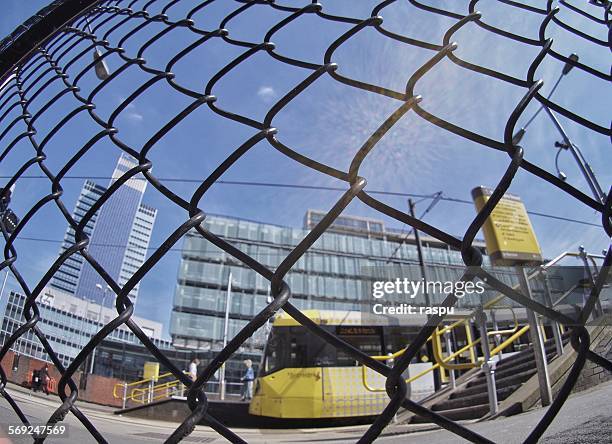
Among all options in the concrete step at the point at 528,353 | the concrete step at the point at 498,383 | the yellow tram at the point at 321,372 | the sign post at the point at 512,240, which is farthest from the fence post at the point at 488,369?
the yellow tram at the point at 321,372

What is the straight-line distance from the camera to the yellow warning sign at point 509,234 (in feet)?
13.0

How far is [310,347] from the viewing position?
27.2 ft

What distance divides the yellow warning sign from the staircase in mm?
1619

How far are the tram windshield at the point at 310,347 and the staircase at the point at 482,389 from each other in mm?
2665

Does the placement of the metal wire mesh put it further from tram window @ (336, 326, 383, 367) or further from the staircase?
tram window @ (336, 326, 383, 367)

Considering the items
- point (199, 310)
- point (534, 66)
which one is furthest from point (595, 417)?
point (199, 310)

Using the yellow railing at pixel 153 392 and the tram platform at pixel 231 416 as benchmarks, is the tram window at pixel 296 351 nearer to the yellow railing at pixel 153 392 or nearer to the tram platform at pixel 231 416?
the tram platform at pixel 231 416

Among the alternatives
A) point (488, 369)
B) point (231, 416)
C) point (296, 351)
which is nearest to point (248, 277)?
point (231, 416)

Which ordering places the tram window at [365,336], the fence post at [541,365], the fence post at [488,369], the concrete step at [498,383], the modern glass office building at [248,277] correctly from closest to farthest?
the fence post at [541,365]
the fence post at [488,369]
the concrete step at [498,383]
the tram window at [365,336]
the modern glass office building at [248,277]

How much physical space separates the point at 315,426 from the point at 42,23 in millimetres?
8581

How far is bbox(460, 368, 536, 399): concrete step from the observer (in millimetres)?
4726

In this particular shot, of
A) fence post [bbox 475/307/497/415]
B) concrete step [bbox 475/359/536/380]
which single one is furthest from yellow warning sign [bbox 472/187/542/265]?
concrete step [bbox 475/359/536/380]

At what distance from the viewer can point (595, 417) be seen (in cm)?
131

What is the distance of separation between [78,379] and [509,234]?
18.0 meters
